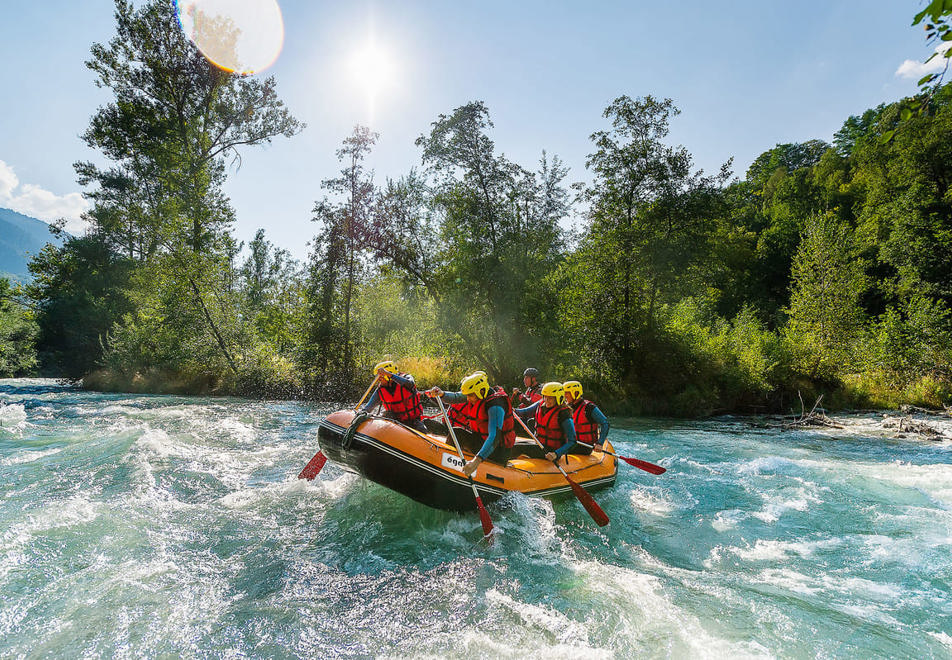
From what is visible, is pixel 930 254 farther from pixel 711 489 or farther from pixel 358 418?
pixel 358 418

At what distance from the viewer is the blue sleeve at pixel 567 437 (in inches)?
208

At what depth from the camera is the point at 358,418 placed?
4.69 meters

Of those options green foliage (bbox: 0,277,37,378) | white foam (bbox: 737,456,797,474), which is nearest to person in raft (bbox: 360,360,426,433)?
white foam (bbox: 737,456,797,474)

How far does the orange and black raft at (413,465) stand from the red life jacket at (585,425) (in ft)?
4.45

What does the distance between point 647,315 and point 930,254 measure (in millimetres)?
13772

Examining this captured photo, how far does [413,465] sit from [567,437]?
6.49 feet

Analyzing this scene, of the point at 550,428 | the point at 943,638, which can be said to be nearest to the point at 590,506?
the point at 550,428

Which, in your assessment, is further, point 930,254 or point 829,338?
point 930,254

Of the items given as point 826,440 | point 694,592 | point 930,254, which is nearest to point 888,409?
point 826,440

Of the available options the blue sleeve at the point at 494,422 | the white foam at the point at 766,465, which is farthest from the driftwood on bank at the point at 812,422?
the blue sleeve at the point at 494,422

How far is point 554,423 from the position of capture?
5664mm

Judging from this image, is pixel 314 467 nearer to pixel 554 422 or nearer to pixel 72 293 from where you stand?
pixel 554 422

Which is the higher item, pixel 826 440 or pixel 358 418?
pixel 358 418

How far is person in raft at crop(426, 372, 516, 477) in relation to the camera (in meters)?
4.89
